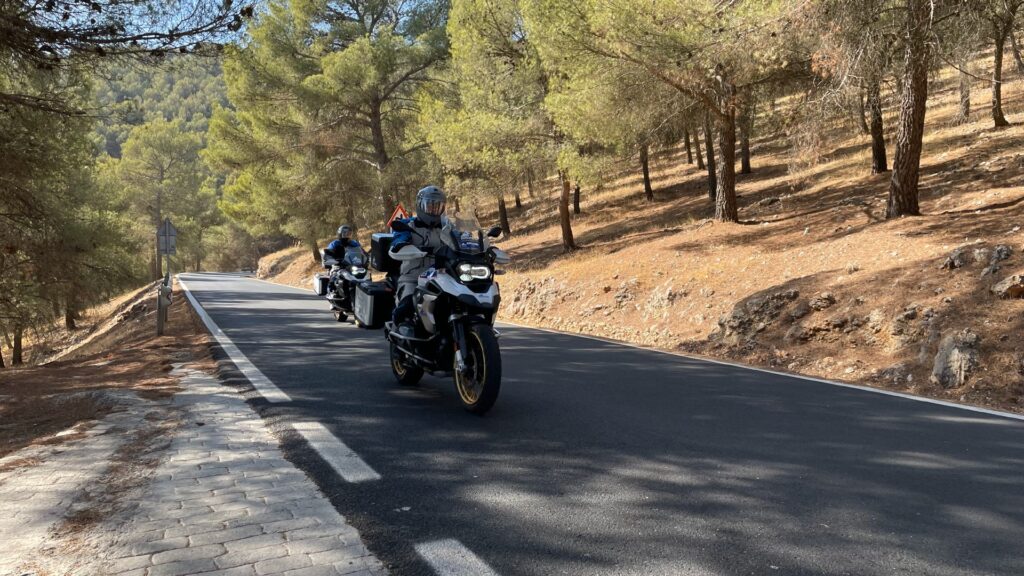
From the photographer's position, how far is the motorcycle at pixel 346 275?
1207 centimetres

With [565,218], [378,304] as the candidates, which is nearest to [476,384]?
[378,304]

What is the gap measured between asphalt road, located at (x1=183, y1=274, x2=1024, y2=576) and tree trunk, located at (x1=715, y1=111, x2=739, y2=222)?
36.0ft

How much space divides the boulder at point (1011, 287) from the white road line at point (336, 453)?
810 centimetres

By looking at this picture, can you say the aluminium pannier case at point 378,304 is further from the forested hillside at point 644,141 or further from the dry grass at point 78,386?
the forested hillside at point 644,141

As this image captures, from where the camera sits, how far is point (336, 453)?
463 cm

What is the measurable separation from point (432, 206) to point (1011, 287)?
7161 millimetres

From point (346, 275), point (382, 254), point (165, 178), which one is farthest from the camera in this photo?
point (165, 178)

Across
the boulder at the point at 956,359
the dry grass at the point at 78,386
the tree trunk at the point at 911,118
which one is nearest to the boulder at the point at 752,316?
the boulder at the point at 956,359

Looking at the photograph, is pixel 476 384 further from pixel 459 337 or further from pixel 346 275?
pixel 346 275

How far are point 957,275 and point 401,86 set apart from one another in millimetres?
24016

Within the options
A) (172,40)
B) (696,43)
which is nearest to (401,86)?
(696,43)

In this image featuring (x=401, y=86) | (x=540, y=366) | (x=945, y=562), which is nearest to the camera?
(x=945, y=562)

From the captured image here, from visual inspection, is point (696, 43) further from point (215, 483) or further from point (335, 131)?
point (335, 131)

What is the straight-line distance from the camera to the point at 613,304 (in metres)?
15.1
